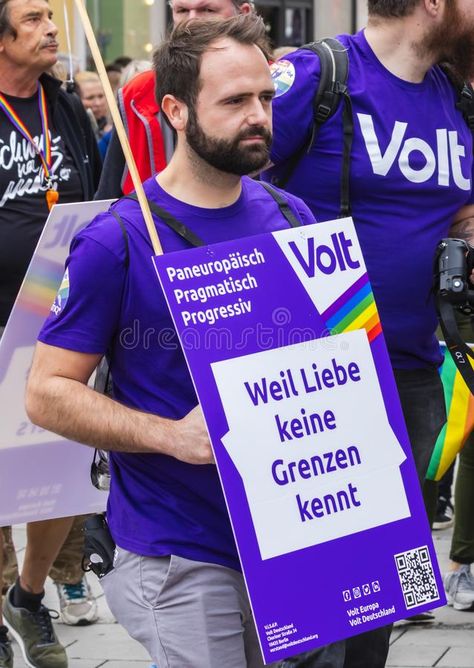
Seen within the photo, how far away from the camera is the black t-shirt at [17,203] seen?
459 cm

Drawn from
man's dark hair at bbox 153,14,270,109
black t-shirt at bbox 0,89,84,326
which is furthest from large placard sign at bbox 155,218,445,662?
black t-shirt at bbox 0,89,84,326

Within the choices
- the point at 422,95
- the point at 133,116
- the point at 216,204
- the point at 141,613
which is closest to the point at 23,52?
the point at 133,116

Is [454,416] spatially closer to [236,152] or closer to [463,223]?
[463,223]

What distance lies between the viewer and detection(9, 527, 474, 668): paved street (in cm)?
448

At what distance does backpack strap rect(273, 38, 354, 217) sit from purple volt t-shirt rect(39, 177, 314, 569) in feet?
2.20

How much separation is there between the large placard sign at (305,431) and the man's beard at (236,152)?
0.47ft

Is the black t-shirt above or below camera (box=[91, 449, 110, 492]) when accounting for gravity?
above

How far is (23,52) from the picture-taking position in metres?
4.65

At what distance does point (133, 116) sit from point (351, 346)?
167 cm

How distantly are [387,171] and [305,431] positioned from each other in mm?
1014

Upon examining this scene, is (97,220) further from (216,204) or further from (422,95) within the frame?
(422,95)

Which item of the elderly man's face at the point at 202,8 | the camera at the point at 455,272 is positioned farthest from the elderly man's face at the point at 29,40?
the camera at the point at 455,272

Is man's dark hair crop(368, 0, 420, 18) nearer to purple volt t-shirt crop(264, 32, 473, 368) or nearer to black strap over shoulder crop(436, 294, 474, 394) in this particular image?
purple volt t-shirt crop(264, 32, 473, 368)

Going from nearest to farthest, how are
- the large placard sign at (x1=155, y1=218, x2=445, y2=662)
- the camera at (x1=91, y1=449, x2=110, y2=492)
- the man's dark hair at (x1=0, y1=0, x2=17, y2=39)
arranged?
the large placard sign at (x1=155, y1=218, x2=445, y2=662)
the camera at (x1=91, y1=449, x2=110, y2=492)
the man's dark hair at (x1=0, y1=0, x2=17, y2=39)
